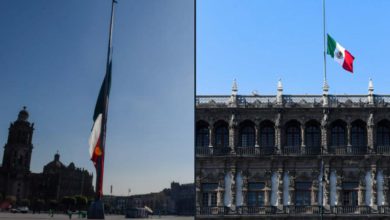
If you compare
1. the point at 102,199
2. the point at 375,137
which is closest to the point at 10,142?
the point at 102,199

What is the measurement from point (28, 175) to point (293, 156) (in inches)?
1009

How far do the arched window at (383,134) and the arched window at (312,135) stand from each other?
10.3ft

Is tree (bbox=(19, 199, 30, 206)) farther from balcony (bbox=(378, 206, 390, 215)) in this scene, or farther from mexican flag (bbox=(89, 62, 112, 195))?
balcony (bbox=(378, 206, 390, 215))

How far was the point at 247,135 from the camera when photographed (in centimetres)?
2734

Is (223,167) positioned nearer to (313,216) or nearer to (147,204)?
(313,216)

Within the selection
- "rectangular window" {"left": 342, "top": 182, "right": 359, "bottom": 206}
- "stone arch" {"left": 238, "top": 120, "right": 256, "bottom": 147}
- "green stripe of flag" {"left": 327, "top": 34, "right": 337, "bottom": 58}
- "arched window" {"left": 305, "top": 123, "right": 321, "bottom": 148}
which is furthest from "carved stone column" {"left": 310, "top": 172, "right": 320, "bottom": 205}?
"green stripe of flag" {"left": 327, "top": 34, "right": 337, "bottom": 58}

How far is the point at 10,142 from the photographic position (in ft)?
4.71

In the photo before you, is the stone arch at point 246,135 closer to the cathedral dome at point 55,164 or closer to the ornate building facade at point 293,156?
the ornate building facade at point 293,156

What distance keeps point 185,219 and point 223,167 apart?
25003mm

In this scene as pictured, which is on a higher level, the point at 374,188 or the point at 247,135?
the point at 247,135

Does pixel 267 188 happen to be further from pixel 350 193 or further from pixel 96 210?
pixel 96 210

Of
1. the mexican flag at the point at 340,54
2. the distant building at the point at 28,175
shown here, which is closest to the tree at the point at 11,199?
the distant building at the point at 28,175

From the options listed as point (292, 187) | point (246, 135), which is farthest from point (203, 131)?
point (292, 187)

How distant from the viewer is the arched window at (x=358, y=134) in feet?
88.3
